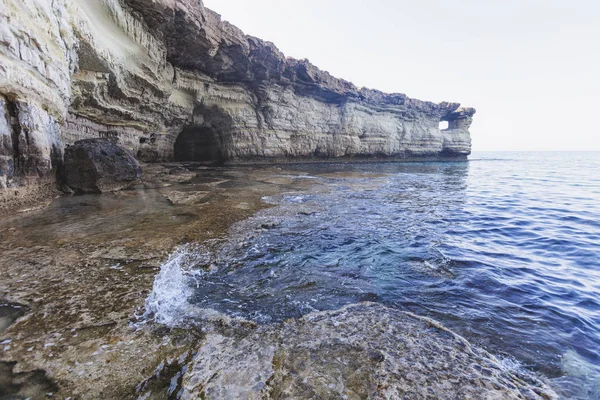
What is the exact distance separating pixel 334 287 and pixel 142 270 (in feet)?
7.60

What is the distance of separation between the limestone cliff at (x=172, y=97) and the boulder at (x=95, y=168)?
44cm

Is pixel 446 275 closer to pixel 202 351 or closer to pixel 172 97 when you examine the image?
pixel 202 351

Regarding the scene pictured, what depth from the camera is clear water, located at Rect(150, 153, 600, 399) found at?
2.47m

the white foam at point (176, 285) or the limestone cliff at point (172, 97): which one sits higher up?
the limestone cliff at point (172, 97)

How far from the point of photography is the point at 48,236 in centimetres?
416

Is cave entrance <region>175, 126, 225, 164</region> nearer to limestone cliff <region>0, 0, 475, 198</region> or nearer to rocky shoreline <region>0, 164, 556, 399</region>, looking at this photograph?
limestone cliff <region>0, 0, 475, 198</region>

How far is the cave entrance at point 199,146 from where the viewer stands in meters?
21.8

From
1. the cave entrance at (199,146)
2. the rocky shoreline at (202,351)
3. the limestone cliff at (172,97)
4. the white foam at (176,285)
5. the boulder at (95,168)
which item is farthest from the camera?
the cave entrance at (199,146)

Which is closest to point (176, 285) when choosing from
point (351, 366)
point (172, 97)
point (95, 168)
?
point (351, 366)

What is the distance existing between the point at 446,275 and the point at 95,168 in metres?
8.84

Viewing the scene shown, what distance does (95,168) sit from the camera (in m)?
7.50

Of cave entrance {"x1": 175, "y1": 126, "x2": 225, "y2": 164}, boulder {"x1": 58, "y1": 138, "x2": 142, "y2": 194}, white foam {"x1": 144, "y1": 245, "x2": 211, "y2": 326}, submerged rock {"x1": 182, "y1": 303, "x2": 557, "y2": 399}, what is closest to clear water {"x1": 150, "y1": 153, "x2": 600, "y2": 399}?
white foam {"x1": 144, "y1": 245, "x2": 211, "y2": 326}

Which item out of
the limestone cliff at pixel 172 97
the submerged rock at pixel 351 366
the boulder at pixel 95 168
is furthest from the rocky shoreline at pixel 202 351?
the boulder at pixel 95 168

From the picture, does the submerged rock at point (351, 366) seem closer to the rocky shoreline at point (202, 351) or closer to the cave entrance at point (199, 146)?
the rocky shoreline at point (202, 351)
